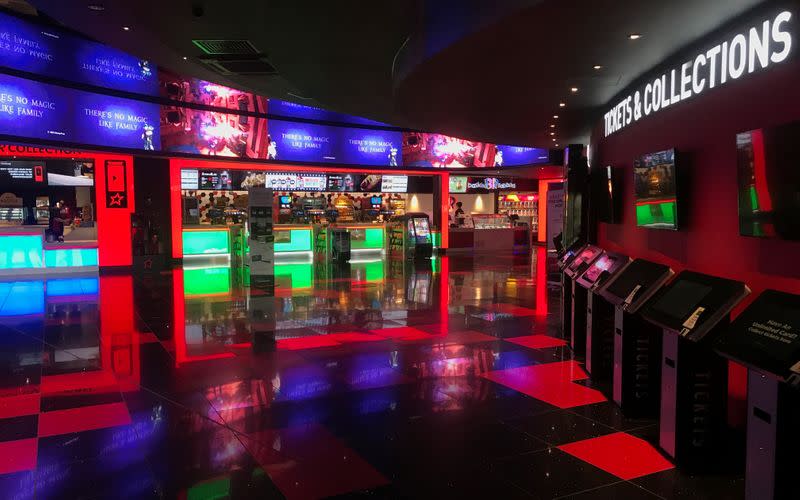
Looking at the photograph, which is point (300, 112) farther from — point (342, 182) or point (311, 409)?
point (311, 409)

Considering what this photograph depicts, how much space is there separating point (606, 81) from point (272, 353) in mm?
4429

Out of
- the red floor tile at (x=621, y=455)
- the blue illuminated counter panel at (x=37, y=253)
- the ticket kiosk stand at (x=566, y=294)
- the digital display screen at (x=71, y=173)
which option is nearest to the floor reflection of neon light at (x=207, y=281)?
the blue illuminated counter panel at (x=37, y=253)

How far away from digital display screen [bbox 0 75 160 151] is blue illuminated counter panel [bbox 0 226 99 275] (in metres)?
3.07

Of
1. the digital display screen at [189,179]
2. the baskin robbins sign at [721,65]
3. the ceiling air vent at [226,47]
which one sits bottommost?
the baskin robbins sign at [721,65]

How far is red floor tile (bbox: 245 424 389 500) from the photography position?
3.29 metres

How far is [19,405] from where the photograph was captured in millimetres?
4723

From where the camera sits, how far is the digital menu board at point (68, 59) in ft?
34.4

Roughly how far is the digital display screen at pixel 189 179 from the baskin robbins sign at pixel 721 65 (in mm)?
13680

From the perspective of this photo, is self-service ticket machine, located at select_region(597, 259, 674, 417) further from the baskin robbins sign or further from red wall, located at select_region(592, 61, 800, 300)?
the baskin robbins sign

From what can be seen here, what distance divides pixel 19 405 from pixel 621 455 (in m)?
4.65

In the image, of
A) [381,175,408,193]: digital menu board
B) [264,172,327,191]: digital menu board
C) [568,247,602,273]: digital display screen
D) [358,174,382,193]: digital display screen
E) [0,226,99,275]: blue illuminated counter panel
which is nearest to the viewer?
[568,247,602,273]: digital display screen

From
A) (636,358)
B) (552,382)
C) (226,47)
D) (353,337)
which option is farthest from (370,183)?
(636,358)

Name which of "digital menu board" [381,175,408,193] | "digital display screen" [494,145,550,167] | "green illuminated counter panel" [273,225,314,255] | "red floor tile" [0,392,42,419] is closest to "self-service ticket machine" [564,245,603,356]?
"red floor tile" [0,392,42,419]

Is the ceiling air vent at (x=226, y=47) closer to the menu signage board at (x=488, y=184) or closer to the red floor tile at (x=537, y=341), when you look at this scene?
the red floor tile at (x=537, y=341)
